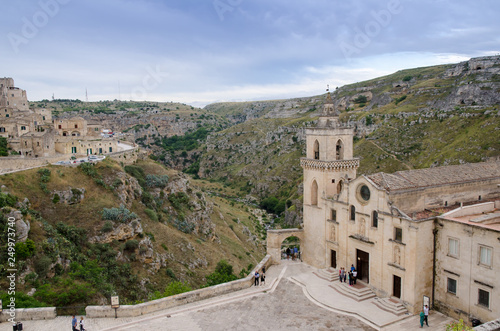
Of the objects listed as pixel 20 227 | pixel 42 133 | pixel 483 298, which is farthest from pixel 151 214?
pixel 483 298

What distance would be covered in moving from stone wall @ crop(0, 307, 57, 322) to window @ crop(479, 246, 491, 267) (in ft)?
71.5

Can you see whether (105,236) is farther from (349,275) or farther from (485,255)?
(485,255)

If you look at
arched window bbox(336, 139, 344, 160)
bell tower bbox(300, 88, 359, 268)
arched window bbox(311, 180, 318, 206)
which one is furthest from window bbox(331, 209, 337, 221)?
arched window bbox(336, 139, 344, 160)

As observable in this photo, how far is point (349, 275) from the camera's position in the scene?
23250 mm

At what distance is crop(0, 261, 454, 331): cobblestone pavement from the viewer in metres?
17.8

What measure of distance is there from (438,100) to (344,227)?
77.4m

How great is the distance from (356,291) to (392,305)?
2.41m

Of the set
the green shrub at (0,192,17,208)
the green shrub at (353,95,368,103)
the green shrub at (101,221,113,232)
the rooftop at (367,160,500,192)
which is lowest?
the green shrub at (101,221,113,232)

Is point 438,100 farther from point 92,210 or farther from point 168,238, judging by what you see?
point 92,210

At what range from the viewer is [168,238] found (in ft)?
136

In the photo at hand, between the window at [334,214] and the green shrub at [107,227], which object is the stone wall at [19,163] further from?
the window at [334,214]

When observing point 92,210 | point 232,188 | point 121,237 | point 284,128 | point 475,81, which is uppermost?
point 475,81

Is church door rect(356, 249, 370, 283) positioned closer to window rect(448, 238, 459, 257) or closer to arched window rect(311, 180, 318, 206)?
window rect(448, 238, 459, 257)

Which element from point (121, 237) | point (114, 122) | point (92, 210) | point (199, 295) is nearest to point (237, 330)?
point (199, 295)
